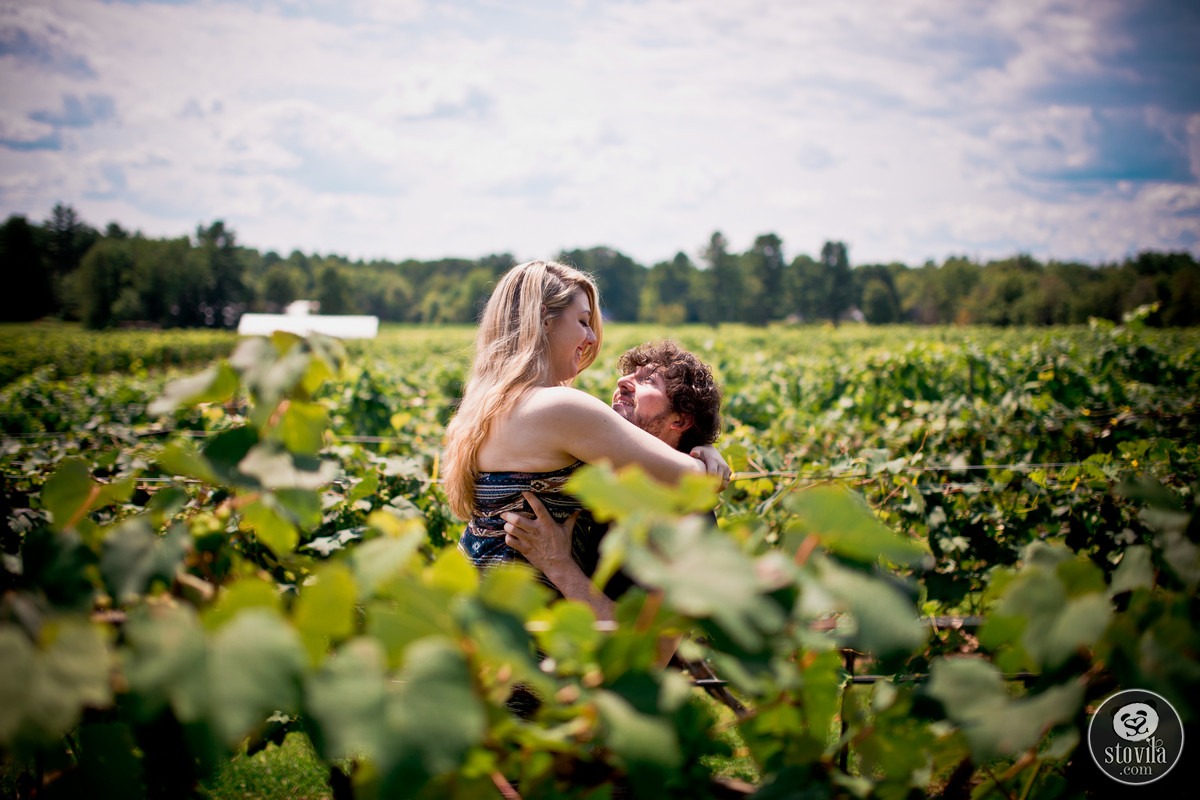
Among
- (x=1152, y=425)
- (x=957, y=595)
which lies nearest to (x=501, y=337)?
(x=957, y=595)

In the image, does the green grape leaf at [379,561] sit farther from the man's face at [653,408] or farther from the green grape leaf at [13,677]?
the man's face at [653,408]

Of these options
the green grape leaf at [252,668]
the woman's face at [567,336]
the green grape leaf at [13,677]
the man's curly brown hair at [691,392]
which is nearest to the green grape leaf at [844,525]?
the green grape leaf at [252,668]

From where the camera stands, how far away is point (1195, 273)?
59750mm

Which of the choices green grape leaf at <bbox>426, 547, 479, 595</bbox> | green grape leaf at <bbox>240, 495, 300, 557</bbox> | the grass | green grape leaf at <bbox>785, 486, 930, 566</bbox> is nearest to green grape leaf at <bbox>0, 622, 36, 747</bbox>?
green grape leaf at <bbox>240, 495, 300, 557</bbox>

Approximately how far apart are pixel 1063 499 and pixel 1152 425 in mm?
2523

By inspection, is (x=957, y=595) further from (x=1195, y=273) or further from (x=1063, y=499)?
(x=1195, y=273)

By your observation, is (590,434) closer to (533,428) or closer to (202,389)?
(533,428)

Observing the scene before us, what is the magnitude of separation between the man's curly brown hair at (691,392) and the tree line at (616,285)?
220 feet

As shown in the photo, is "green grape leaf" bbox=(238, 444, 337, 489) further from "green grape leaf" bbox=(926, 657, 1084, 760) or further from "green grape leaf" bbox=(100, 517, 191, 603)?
"green grape leaf" bbox=(926, 657, 1084, 760)

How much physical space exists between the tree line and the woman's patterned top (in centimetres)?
6766

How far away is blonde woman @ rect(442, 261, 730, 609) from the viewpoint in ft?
5.93

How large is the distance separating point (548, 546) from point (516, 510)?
0.48ft

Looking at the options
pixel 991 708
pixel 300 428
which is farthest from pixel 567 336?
pixel 991 708

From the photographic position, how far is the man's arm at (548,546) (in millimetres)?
1843
